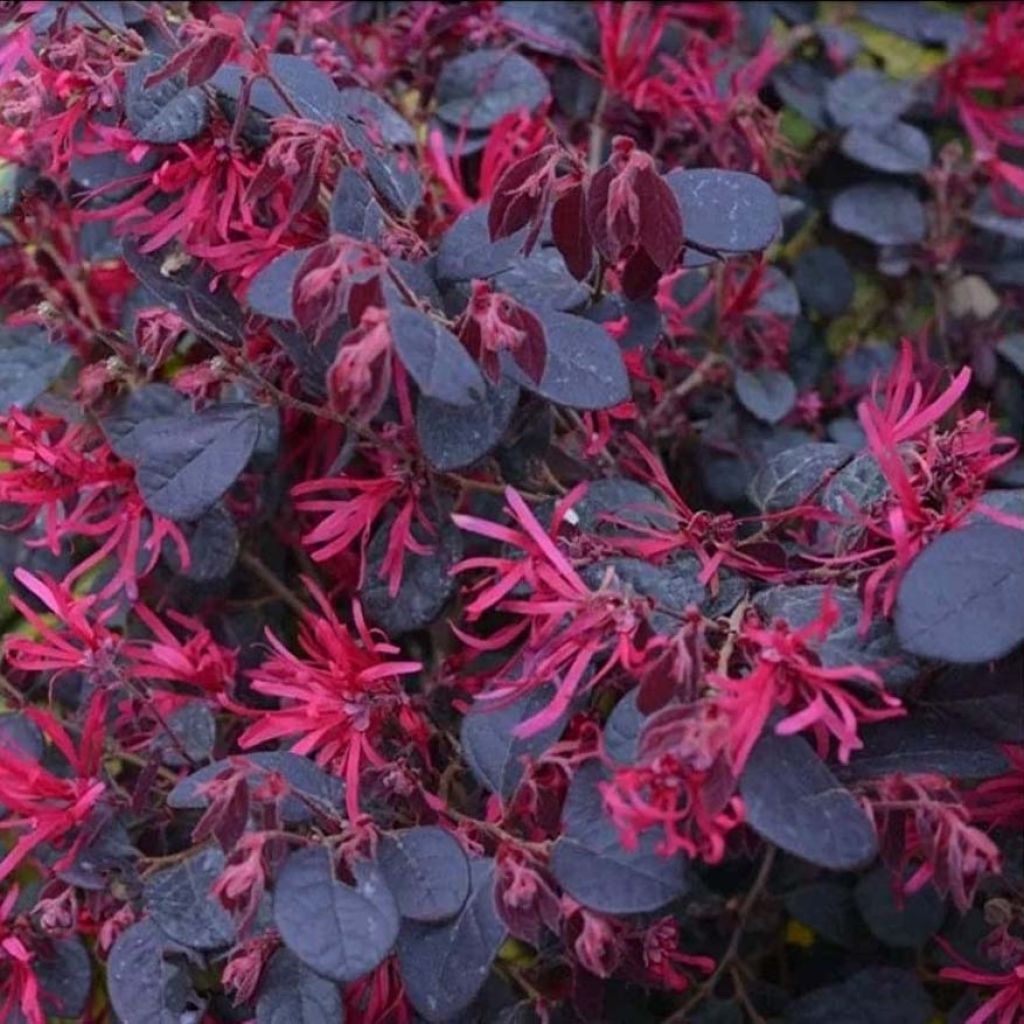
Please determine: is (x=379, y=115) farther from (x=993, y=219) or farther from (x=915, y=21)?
(x=915, y=21)

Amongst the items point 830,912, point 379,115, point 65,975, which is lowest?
point 830,912

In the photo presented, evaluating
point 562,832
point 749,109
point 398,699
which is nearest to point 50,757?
point 398,699

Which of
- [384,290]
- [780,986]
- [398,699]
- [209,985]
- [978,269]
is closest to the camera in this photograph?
[384,290]

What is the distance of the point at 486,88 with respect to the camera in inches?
46.8

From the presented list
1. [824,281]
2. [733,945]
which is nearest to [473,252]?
[733,945]

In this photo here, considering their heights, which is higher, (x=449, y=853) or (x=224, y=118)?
(x=224, y=118)

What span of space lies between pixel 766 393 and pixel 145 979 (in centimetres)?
63

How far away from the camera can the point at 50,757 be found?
1.03 meters

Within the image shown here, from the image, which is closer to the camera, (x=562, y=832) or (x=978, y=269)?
(x=562, y=832)

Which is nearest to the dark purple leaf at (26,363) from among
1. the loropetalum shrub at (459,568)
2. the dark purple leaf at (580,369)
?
the loropetalum shrub at (459,568)

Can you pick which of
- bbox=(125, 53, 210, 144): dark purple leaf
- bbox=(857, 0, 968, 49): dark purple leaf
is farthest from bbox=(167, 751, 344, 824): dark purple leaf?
bbox=(857, 0, 968, 49): dark purple leaf

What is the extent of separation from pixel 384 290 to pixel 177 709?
1.26 ft

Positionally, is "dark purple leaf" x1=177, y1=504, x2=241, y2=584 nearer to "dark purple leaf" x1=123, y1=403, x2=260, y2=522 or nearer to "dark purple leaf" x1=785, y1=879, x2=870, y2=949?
"dark purple leaf" x1=123, y1=403, x2=260, y2=522

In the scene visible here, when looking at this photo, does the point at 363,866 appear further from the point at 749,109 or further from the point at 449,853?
the point at 749,109
